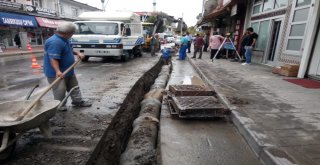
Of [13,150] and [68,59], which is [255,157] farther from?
[68,59]

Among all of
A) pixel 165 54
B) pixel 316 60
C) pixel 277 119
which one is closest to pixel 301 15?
pixel 316 60

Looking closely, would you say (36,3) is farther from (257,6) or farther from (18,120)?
(18,120)

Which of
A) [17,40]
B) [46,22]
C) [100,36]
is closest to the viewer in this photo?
[100,36]

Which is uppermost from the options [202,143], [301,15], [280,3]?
[280,3]

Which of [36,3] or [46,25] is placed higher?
[36,3]

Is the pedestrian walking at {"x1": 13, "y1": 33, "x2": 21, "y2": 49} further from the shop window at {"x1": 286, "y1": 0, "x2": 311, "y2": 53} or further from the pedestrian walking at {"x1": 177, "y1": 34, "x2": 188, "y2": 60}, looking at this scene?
the shop window at {"x1": 286, "y1": 0, "x2": 311, "y2": 53}

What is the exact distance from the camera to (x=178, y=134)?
344cm

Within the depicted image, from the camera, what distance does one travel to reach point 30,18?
72.1ft

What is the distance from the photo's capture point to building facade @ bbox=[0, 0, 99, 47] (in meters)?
19.5

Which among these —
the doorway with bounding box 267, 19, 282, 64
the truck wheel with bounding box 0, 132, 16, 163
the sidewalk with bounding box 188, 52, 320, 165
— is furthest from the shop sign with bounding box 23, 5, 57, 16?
the truck wheel with bounding box 0, 132, 16, 163

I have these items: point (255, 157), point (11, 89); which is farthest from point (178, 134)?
point (11, 89)

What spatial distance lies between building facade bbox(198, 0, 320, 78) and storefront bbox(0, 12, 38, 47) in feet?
61.5

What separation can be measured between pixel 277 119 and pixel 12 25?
23390 mm

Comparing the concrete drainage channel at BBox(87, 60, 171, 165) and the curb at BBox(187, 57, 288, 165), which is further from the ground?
the curb at BBox(187, 57, 288, 165)
